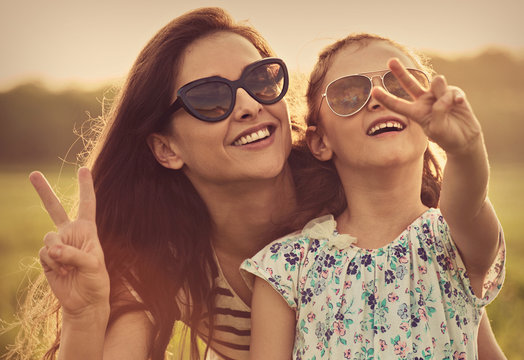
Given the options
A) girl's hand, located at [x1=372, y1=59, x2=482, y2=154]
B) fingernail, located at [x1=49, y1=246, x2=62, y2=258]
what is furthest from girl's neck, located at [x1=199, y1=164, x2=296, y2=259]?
girl's hand, located at [x1=372, y1=59, x2=482, y2=154]

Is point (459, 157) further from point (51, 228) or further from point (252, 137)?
point (51, 228)

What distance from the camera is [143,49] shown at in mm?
3912

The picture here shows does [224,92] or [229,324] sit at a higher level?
[224,92]

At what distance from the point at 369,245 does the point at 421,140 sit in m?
0.54

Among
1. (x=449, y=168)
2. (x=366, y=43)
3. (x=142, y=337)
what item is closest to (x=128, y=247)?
(x=142, y=337)

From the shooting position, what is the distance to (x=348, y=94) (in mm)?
3066

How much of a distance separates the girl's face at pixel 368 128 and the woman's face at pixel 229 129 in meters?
0.35

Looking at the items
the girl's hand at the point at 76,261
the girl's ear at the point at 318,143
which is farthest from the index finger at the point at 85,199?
the girl's ear at the point at 318,143

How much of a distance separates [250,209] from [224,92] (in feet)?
2.40

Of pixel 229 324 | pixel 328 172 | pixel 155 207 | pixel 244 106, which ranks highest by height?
pixel 244 106

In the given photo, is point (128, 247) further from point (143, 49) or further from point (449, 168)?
point (449, 168)

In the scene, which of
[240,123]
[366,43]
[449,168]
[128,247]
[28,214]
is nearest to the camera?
[449,168]

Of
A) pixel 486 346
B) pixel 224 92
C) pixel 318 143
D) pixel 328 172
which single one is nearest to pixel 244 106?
pixel 224 92

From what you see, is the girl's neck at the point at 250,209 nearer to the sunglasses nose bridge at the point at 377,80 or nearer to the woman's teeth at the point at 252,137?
the woman's teeth at the point at 252,137
